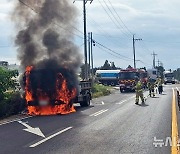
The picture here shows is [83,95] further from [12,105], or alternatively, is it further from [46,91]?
[12,105]

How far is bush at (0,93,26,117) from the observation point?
18.9m

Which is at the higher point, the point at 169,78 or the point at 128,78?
the point at 128,78

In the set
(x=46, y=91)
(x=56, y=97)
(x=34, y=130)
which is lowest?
(x=34, y=130)

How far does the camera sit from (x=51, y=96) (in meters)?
19.3

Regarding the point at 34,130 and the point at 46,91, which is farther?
the point at 46,91

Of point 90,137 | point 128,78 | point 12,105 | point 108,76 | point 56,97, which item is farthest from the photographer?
point 108,76

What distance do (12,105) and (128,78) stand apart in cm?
2682

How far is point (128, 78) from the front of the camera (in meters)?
45.3

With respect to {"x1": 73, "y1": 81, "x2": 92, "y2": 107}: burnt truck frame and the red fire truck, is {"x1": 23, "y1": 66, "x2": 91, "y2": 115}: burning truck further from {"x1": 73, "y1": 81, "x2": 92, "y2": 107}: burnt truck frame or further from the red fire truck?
the red fire truck

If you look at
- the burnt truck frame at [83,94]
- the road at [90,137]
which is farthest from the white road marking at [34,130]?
the burnt truck frame at [83,94]

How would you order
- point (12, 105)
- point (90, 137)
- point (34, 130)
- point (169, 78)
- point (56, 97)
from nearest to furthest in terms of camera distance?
point (90, 137) < point (34, 130) < point (56, 97) < point (12, 105) < point (169, 78)

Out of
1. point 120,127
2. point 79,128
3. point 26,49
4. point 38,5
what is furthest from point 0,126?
point 38,5

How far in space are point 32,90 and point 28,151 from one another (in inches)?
410

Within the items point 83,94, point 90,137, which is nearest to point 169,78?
point 83,94
